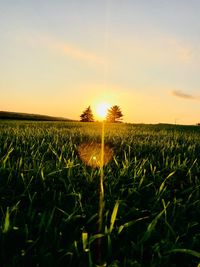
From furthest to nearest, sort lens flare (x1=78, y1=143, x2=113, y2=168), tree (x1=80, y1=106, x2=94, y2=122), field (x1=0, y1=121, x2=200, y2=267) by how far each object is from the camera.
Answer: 1. tree (x1=80, y1=106, x2=94, y2=122)
2. lens flare (x1=78, y1=143, x2=113, y2=168)
3. field (x1=0, y1=121, x2=200, y2=267)

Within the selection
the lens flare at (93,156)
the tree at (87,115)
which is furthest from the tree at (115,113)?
the lens flare at (93,156)

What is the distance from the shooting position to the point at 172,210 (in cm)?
204

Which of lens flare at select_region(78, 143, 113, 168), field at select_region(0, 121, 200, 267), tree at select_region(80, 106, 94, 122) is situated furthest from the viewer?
tree at select_region(80, 106, 94, 122)

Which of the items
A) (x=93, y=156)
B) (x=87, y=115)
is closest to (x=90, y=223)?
(x=93, y=156)

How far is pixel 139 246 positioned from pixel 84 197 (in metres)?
0.75

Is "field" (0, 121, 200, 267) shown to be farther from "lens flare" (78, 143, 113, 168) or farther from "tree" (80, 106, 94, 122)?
"tree" (80, 106, 94, 122)

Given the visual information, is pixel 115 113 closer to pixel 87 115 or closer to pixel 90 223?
pixel 87 115

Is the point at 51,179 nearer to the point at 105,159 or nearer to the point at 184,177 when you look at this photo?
the point at 105,159

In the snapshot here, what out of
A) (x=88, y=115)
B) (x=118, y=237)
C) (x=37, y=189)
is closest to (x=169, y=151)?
(x=37, y=189)

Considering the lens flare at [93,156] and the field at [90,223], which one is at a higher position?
the lens flare at [93,156]

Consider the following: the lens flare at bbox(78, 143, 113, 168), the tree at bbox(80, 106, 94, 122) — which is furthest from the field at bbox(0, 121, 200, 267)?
the tree at bbox(80, 106, 94, 122)

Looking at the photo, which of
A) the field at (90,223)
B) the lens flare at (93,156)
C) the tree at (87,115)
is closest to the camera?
the field at (90,223)

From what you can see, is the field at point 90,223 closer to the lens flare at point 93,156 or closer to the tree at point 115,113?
the lens flare at point 93,156

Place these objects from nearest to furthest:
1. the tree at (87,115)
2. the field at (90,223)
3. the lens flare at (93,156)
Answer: the field at (90,223) → the lens flare at (93,156) → the tree at (87,115)
